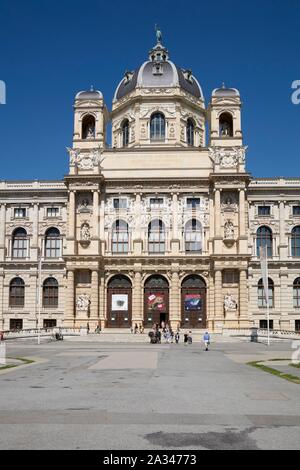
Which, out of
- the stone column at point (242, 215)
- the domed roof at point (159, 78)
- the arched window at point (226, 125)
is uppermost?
the domed roof at point (159, 78)

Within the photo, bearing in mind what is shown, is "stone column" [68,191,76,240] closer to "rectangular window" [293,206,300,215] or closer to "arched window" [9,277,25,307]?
"arched window" [9,277,25,307]

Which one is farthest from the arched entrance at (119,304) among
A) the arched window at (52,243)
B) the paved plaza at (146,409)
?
the paved plaza at (146,409)

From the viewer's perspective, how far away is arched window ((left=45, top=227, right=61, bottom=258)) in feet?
261

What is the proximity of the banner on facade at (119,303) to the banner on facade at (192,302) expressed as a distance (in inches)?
305

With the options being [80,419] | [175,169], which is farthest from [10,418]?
[175,169]

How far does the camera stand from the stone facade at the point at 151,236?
7381 cm

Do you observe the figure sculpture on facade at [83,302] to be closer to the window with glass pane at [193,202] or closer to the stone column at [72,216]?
the stone column at [72,216]

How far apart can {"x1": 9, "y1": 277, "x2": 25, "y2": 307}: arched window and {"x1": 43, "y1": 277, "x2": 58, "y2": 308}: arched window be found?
3.00 meters

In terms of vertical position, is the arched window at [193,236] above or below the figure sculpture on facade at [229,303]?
above

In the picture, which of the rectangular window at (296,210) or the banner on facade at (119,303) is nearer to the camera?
the banner on facade at (119,303)

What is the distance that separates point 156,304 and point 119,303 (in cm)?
479

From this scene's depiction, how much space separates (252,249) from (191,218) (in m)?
9.23

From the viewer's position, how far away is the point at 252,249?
77250mm

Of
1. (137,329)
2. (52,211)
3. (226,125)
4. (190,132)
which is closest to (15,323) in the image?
(52,211)
